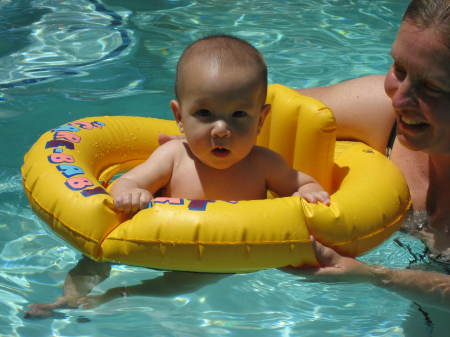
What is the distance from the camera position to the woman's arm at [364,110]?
3.38 meters

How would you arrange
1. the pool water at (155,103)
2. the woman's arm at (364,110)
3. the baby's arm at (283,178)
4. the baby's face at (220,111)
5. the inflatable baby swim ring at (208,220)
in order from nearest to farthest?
the inflatable baby swim ring at (208,220)
the baby's face at (220,111)
the baby's arm at (283,178)
the pool water at (155,103)
the woman's arm at (364,110)

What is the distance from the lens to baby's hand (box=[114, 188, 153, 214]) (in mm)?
2602

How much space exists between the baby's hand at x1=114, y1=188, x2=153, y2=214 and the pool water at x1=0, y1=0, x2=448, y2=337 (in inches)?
13.9

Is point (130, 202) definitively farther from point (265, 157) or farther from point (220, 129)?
point (265, 157)

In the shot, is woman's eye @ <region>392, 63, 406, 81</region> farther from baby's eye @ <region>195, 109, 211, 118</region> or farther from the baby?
baby's eye @ <region>195, 109, 211, 118</region>

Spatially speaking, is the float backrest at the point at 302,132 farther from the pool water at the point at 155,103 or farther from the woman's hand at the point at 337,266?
the woman's hand at the point at 337,266

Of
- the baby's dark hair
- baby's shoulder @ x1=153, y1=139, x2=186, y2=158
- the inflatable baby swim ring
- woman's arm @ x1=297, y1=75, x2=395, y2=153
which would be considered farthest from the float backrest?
baby's shoulder @ x1=153, y1=139, x2=186, y2=158

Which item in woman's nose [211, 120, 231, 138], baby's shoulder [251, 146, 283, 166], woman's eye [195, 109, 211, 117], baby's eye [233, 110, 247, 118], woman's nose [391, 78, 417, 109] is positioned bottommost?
baby's shoulder [251, 146, 283, 166]

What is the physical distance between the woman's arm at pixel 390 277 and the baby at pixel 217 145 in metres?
0.23

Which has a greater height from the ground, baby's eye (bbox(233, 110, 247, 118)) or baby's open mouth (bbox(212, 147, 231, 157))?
baby's eye (bbox(233, 110, 247, 118))

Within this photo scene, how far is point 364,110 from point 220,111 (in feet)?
3.19

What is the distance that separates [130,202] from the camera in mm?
2609

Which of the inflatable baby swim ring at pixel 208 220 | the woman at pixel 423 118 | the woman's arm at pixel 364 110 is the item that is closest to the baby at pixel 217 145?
the inflatable baby swim ring at pixel 208 220

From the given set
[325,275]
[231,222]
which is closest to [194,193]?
[231,222]
